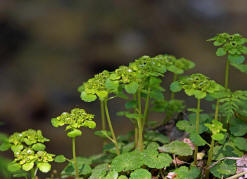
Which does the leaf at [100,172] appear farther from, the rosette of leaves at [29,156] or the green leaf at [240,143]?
the green leaf at [240,143]

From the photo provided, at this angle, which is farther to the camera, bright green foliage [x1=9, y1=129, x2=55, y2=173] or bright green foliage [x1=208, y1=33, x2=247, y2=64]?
bright green foliage [x1=208, y1=33, x2=247, y2=64]

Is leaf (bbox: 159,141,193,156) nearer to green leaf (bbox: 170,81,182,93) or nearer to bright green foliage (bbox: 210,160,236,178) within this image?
bright green foliage (bbox: 210,160,236,178)

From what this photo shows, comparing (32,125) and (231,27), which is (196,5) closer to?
(231,27)

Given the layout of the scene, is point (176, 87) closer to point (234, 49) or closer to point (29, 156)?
point (234, 49)

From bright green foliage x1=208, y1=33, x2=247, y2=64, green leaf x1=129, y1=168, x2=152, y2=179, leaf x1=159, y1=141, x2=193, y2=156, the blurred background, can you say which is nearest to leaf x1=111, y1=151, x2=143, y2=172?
green leaf x1=129, y1=168, x2=152, y2=179

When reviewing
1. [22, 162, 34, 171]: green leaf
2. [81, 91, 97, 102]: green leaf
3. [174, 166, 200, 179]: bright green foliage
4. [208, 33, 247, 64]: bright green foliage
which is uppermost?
[208, 33, 247, 64]: bright green foliage

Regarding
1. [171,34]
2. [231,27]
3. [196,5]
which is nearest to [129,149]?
[171,34]
